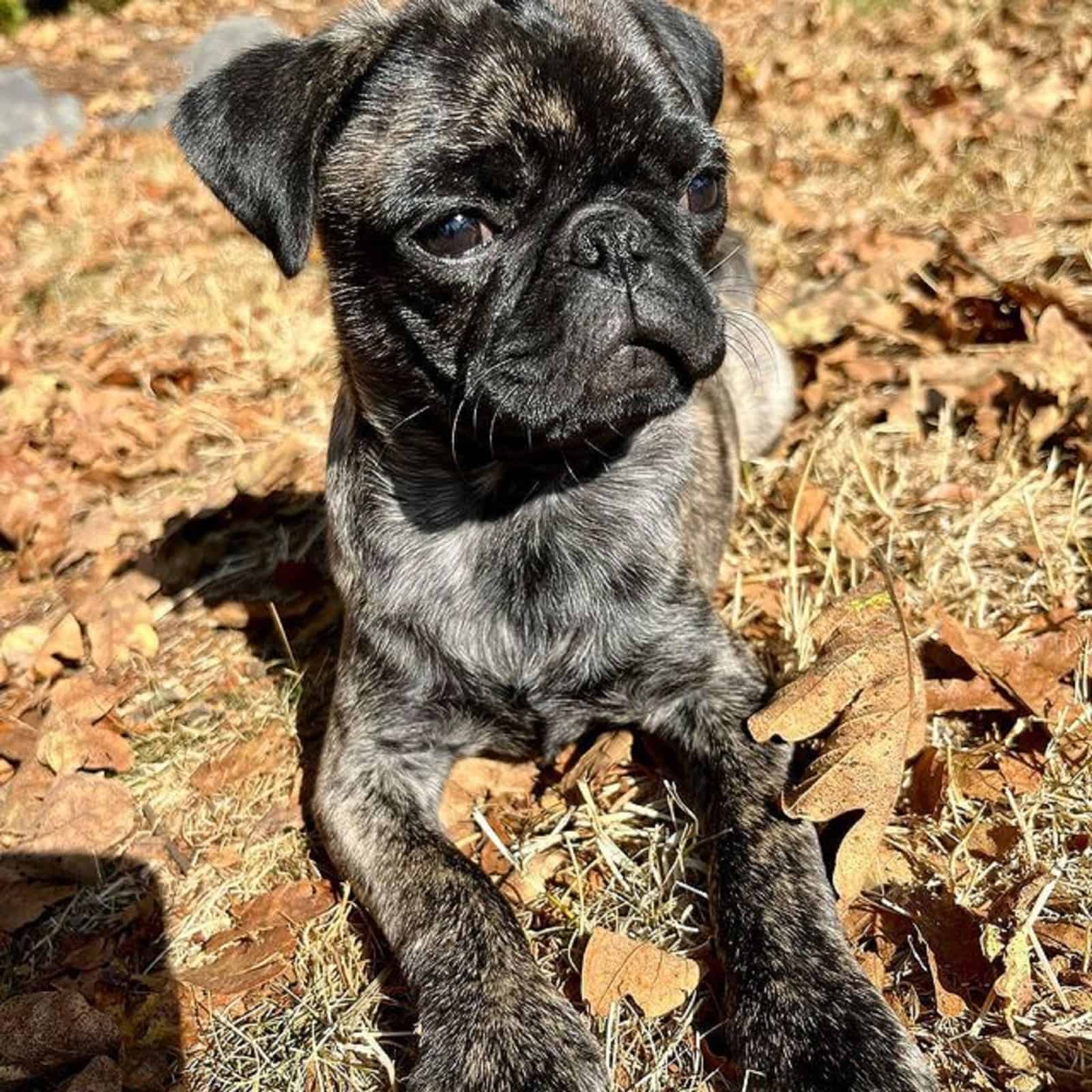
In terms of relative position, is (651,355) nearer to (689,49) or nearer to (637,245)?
(637,245)

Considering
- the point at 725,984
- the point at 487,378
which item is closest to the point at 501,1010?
the point at 725,984

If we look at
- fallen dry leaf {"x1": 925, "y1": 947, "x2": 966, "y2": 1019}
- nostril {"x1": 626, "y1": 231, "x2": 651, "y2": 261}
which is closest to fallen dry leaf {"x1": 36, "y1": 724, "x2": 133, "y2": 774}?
nostril {"x1": 626, "y1": 231, "x2": 651, "y2": 261}

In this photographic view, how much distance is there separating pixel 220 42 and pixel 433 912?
13989 millimetres

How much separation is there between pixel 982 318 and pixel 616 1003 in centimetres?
365

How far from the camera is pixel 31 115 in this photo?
12.2 meters

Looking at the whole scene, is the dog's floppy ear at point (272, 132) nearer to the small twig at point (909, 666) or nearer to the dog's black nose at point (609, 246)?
the dog's black nose at point (609, 246)

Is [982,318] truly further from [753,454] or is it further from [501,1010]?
[501,1010]

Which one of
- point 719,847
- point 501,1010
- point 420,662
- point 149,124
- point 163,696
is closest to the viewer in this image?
point 501,1010

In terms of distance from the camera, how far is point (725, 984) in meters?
2.74

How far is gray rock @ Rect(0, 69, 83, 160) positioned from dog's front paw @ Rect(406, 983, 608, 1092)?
1181 cm

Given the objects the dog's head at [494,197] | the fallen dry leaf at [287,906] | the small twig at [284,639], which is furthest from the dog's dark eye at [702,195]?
the fallen dry leaf at [287,906]

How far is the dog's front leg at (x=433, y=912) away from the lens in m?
2.57

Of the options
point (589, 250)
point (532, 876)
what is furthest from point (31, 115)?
point (532, 876)

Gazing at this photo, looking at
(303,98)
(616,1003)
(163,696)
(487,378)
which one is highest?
(303,98)
